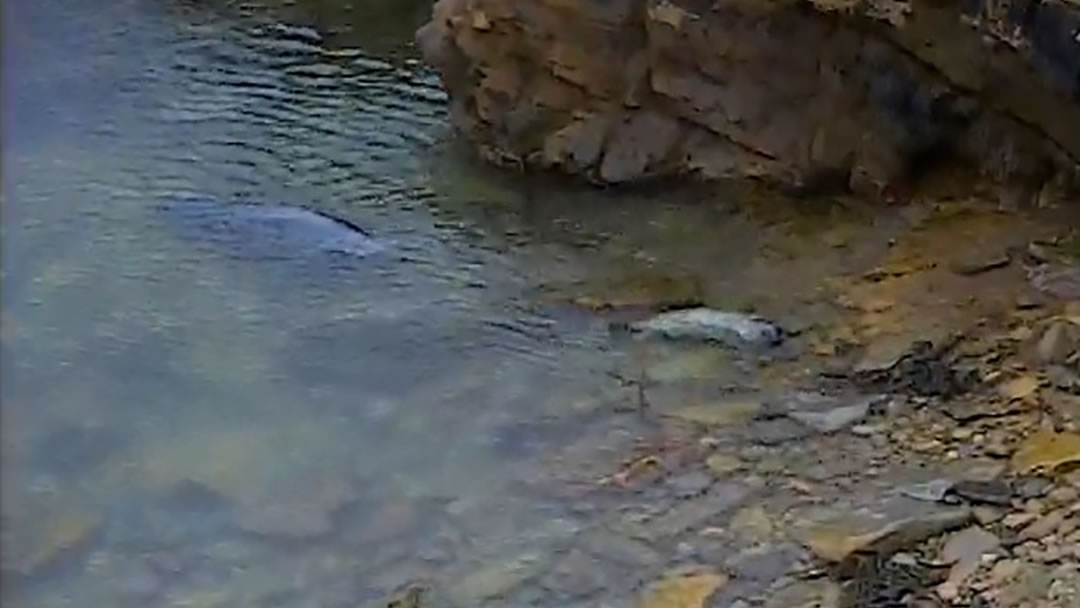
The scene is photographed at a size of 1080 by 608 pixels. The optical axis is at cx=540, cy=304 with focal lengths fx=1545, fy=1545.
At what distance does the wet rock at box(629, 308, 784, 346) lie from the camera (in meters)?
3.94

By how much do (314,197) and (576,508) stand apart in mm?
2282

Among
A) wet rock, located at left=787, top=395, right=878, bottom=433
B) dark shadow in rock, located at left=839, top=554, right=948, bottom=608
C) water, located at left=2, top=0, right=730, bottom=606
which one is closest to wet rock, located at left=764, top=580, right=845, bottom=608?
dark shadow in rock, located at left=839, top=554, right=948, bottom=608

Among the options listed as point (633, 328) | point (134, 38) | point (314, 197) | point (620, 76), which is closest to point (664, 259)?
point (633, 328)

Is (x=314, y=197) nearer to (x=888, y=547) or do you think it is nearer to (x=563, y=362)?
(x=563, y=362)

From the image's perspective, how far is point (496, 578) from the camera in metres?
3.07

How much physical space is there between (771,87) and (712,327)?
118 centimetres

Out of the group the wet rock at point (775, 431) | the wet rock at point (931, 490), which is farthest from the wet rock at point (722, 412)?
the wet rock at point (931, 490)

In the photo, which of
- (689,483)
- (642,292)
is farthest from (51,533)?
(642,292)

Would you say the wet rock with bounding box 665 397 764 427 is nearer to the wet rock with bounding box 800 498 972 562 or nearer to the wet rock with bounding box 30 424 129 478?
the wet rock with bounding box 800 498 972 562

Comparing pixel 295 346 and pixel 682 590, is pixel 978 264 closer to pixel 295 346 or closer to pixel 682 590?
pixel 682 590

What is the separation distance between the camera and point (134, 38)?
693 centimetres

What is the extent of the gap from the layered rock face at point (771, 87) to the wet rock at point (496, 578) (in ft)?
6.13

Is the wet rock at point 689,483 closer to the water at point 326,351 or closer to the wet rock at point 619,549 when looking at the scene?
the water at point 326,351

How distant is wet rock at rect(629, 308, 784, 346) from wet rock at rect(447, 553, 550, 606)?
3.41 feet
